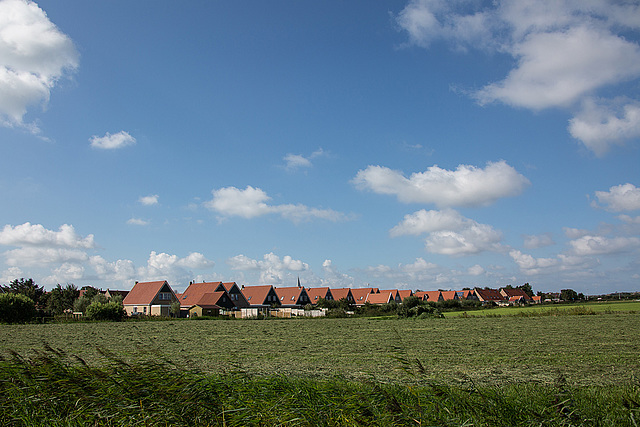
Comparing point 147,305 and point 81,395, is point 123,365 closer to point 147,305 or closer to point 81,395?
point 81,395

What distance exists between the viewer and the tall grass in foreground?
14.0 feet

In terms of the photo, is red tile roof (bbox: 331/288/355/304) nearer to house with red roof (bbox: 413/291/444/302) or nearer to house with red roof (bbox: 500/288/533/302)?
house with red roof (bbox: 413/291/444/302)

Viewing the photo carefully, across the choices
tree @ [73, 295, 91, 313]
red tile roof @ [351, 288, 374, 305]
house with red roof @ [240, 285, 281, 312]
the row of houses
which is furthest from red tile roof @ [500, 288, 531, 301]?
tree @ [73, 295, 91, 313]

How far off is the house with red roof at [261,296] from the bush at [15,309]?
36678 millimetres

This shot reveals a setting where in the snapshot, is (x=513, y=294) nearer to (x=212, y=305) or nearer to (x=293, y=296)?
(x=293, y=296)

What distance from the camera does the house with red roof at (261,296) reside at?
72.3 metres

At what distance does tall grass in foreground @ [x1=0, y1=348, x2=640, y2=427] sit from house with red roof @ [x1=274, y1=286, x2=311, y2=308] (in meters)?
71.7

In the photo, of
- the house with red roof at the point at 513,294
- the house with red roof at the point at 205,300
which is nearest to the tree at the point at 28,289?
the house with red roof at the point at 205,300

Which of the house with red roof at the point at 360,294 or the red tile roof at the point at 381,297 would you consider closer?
the red tile roof at the point at 381,297

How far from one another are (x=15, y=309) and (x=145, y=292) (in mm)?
25179

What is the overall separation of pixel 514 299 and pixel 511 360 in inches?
4578

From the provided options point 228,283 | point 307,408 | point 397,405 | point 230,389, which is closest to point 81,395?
point 230,389

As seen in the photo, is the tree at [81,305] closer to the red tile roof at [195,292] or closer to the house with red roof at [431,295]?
the red tile roof at [195,292]

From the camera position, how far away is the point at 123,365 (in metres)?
5.96
